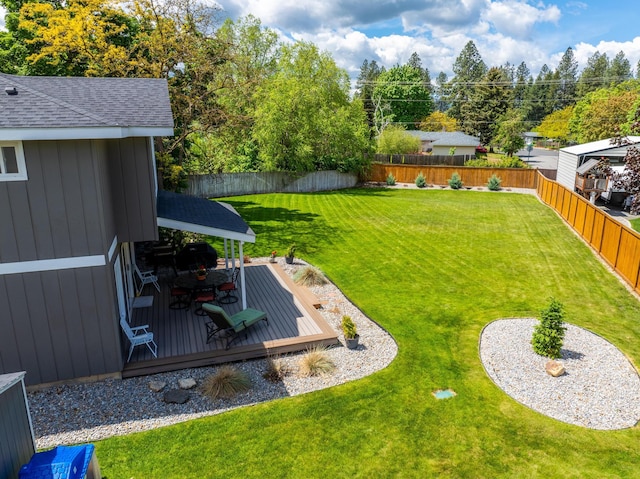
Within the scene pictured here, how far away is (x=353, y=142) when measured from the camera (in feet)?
107

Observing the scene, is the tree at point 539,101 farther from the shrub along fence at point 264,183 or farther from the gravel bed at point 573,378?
the gravel bed at point 573,378

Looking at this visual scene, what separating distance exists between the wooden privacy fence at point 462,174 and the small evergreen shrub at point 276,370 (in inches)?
1175

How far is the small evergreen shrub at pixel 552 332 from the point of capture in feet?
29.1

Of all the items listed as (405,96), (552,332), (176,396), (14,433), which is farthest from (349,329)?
(405,96)

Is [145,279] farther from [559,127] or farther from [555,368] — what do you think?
[559,127]

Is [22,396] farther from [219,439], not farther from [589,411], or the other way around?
[589,411]

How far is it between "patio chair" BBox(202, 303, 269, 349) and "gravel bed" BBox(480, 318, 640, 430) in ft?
17.0

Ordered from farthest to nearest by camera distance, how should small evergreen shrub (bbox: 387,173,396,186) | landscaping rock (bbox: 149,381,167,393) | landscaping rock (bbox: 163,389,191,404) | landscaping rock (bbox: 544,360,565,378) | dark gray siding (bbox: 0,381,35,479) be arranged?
1. small evergreen shrub (bbox: 387,173,396,186)
2. landscaping rock (bbox: 544,360,565,378)
3. landscaping rock (bbox: 149,381,167,393)
4. landscaping rock (bbox: 163,389,191,404)
5. dark gray siding (bbox: 0,381,35,479)

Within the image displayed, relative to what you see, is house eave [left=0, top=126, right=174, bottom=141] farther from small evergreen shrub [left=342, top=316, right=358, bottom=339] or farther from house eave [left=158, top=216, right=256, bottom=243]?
small evergreen shrub [left=342, top=316, right=358, bottom=339]

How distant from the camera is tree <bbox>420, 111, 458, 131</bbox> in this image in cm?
7106

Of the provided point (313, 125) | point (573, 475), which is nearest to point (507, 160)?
point (313, 125)

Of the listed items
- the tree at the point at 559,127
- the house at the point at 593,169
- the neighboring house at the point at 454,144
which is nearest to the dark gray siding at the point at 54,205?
the house at the point at 593,169

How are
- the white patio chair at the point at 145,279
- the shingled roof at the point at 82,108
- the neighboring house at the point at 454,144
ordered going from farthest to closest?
the neighboring house at the point at 454,144 → the white patio chair at the point at 145,279 → the shingled roof at the point at 82,108

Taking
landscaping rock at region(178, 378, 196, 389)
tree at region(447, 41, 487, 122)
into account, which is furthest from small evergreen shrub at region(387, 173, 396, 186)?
tree at region(447, 41, 487, 122)
